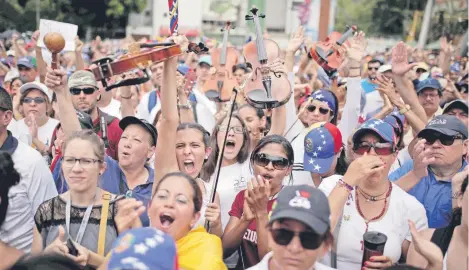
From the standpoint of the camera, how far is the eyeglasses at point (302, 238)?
280 cm

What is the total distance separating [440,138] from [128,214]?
218 centimetres

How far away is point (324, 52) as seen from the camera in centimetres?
745

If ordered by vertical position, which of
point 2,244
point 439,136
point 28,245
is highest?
point 439,136

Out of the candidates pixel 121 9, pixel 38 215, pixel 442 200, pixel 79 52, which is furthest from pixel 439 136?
pixel 121 9

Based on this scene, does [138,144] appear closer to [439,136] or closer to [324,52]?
[439,136]

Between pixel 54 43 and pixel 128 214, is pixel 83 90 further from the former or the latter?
pixel 128 214

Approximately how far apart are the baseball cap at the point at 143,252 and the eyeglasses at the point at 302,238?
0.49 metres

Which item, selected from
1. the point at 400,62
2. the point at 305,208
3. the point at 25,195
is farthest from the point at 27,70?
the point at 305,208

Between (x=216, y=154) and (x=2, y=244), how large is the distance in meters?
2.02

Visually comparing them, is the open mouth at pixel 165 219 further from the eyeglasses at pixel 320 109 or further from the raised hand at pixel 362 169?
the eyeglasses at pixel 320 109

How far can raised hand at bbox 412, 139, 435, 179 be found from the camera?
4.28 metres

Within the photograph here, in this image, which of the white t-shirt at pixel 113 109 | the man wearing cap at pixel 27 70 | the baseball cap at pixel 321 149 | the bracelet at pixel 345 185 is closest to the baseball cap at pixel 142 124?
the baseball cap at pixel 321 149

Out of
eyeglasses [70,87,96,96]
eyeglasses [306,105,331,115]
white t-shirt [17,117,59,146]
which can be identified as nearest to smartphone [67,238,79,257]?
eyeglasses [70,87,96,96]

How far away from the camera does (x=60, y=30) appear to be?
6637 mm
